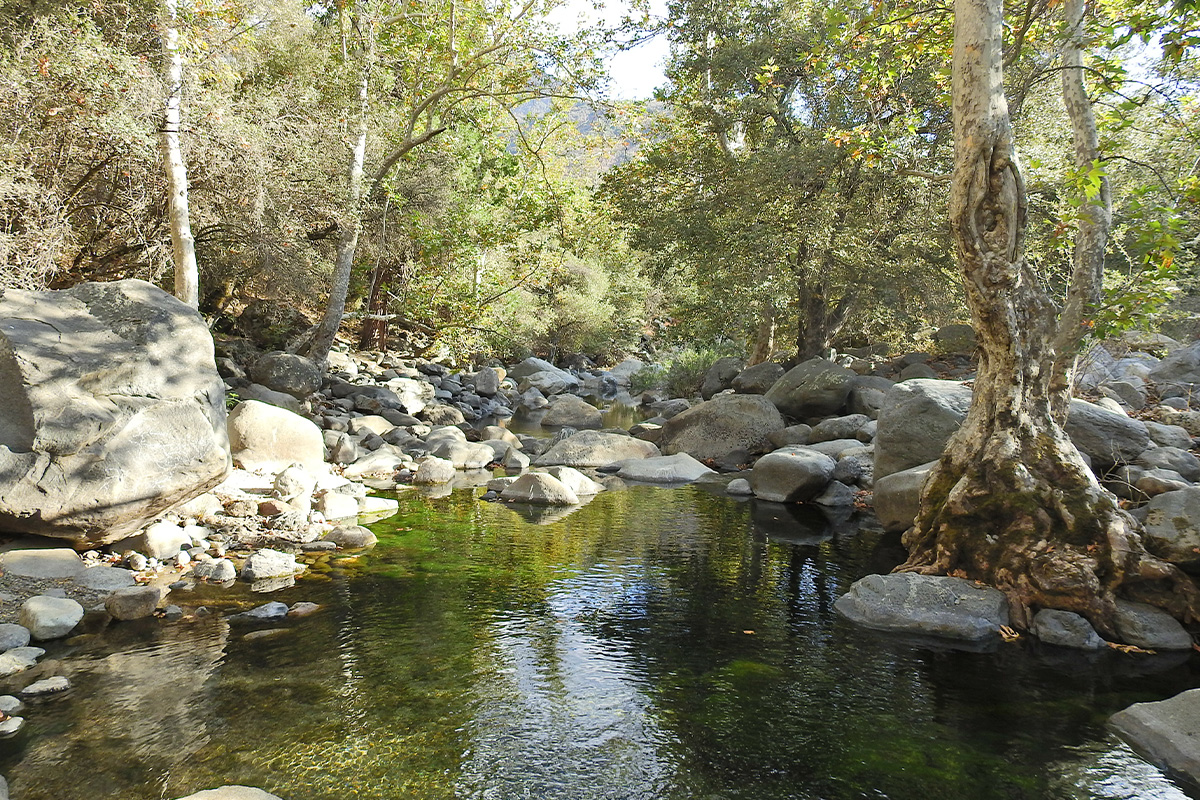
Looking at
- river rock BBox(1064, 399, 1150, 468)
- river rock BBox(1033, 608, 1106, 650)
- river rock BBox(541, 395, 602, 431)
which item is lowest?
river rock BBox(1033, 608, 1106, 650)

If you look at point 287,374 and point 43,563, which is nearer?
point 43,563

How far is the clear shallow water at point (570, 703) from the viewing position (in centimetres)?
411

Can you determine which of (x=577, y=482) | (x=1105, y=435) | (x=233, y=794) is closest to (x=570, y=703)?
(x=233, y=794)

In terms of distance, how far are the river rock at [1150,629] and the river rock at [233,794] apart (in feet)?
21.3

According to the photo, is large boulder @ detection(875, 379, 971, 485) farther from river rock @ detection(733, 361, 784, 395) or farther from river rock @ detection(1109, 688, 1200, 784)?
river rock @ detection(733, 361, 784, 395)

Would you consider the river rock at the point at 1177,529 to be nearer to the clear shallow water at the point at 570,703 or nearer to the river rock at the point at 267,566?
the clear shallow water at the point at 570,703

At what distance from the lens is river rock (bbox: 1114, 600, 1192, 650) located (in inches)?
243

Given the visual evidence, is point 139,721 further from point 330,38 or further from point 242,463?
point 330,38

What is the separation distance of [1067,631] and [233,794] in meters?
6.27

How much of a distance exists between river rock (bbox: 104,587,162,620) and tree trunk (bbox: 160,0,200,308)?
586 cm

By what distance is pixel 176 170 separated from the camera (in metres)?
10.9

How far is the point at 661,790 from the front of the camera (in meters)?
4.04

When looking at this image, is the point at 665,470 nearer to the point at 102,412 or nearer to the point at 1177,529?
the point at 1177,529

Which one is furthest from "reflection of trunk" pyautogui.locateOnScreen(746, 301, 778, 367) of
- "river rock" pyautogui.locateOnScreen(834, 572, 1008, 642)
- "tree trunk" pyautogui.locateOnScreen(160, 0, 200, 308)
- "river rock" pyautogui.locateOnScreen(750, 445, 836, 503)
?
"tree trunk" pyautogui.locateOnScreen(160, 0, 200, 308)
